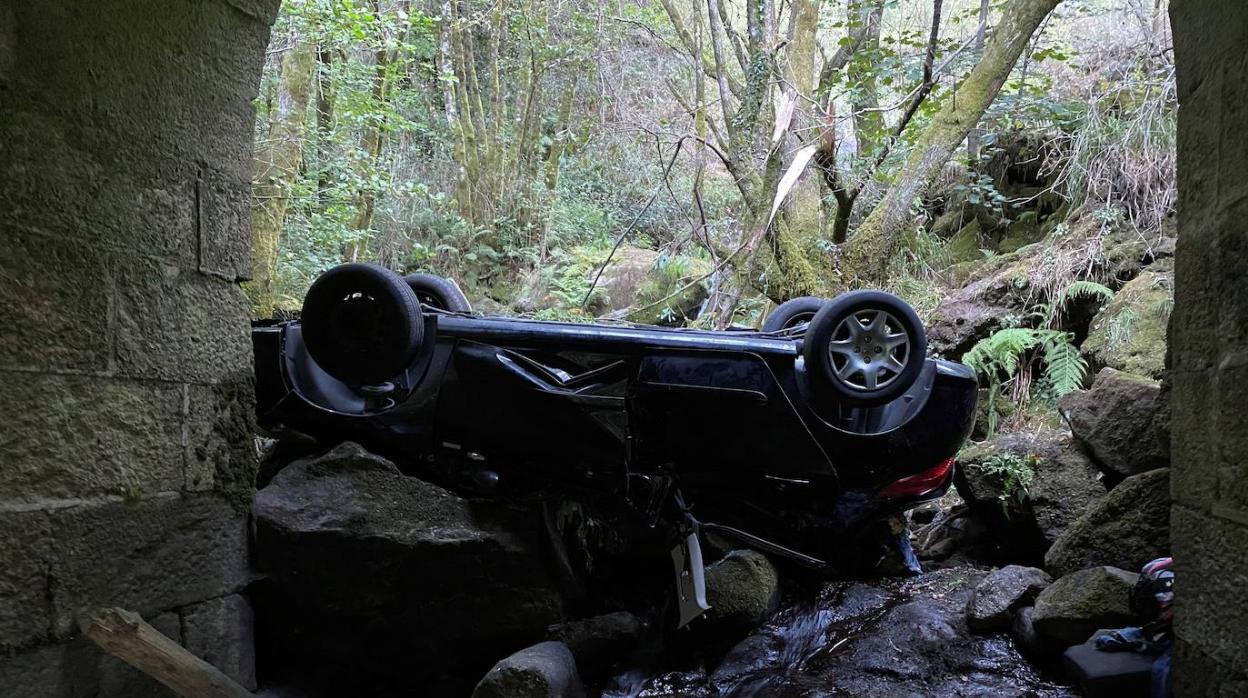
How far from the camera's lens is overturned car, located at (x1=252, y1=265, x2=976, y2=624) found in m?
4.02

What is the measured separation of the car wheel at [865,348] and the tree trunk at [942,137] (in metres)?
4.64

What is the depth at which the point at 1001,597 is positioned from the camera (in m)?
4.88

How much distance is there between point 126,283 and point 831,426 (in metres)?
3.07

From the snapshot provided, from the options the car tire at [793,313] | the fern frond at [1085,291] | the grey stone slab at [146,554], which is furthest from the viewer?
the fern frond at [1085,291]

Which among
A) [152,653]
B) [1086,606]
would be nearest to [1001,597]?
[1086,606]

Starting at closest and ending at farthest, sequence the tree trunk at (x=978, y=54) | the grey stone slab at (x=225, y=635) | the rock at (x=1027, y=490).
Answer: the grey stone slab at (x=225, y=635) < the rock at (x=1027, y=490) < the tree trunk at (x=978, y=54)

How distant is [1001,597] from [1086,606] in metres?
0.68

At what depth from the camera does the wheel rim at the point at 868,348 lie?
3951 millimetres

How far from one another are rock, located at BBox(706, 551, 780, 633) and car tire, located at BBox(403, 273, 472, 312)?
226 centimetres

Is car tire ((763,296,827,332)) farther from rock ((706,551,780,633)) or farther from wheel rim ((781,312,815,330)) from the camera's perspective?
rock ((706,551,780,633))

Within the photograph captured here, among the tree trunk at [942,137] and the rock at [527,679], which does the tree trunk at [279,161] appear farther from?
the tree trunk at [942,137]

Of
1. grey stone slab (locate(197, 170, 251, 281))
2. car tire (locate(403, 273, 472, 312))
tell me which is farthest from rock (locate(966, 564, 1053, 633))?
grey stone slab (locate(197, 170, 251, 281))

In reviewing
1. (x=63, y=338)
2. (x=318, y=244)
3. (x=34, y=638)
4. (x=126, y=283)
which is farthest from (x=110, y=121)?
(x=318, y=244)

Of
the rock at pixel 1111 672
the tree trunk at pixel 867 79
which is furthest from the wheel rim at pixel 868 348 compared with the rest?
the tree trunk at pixel 867 79
